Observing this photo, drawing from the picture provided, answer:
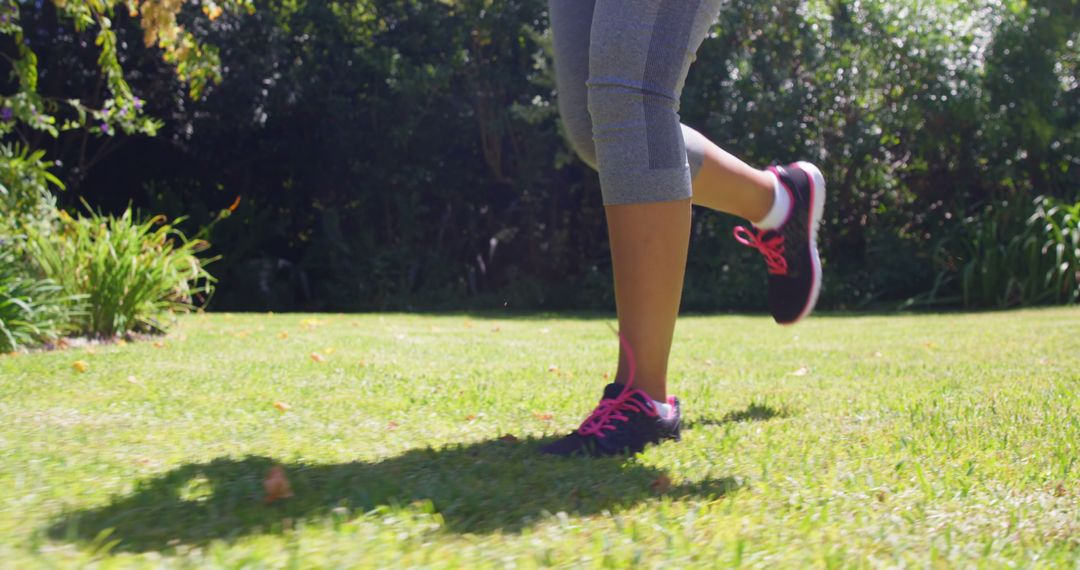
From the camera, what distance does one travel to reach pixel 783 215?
8.71 ft

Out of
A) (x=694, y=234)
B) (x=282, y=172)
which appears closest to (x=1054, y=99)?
(x=694, y=234)

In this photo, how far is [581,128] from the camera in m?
2.32

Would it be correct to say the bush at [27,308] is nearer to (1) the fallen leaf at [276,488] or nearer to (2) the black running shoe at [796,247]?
(1) the fallen leaf at [276,488]

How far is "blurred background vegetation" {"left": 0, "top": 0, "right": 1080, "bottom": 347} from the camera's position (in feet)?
31.1

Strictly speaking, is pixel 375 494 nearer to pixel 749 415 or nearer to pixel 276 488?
pixel 276 488

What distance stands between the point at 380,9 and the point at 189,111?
2.31 meters

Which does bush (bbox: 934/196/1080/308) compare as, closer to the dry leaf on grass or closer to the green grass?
the green grass

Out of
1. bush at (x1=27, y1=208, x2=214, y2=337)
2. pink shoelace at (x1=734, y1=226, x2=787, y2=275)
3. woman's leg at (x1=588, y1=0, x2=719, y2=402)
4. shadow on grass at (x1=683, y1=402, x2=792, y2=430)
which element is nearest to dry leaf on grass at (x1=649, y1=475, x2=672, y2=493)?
woman's leg at (x1=588, y1=0, x2=719, y2=402)

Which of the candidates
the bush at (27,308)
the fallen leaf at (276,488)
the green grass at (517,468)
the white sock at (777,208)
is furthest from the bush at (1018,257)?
the fallen leaf at (276,488)

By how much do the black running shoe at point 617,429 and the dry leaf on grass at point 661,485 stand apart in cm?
24

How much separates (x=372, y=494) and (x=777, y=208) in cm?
147

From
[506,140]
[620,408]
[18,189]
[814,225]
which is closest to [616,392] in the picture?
[620,408]

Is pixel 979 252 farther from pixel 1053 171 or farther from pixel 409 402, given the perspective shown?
pixel 409 402

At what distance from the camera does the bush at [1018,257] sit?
29.3 feet
